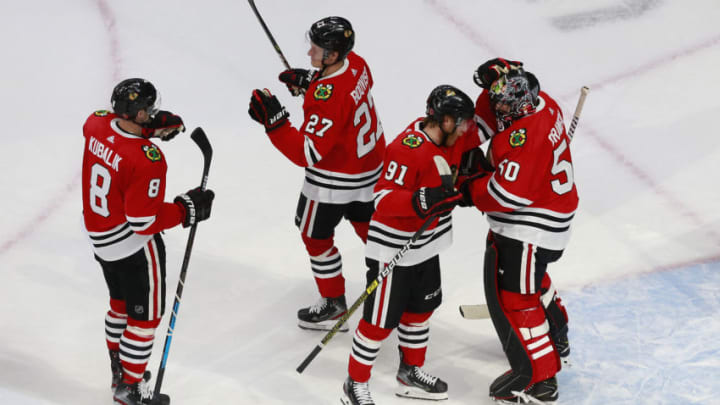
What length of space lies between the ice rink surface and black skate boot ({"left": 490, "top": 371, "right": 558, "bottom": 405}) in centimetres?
8

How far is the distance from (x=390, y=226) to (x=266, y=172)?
191cm

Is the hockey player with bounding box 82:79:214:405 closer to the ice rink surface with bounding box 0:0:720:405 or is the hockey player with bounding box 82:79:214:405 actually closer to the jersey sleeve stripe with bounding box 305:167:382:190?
the ice rink surface with bounding box 0:0:720:405

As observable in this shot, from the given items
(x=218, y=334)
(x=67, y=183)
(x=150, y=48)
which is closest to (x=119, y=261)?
(x=218, y=334)

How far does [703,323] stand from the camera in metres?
3.98

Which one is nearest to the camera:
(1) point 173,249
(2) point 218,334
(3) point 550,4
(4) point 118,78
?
(2) point 218,334

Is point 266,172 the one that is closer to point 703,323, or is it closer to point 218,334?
point 218,334

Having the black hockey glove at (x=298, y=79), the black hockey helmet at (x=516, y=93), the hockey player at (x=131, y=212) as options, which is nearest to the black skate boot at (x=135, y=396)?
the hockey player at (x=131, y=212)

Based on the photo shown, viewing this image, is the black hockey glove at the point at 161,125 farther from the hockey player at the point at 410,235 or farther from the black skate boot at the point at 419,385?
the black skate boot at the point at 419,385

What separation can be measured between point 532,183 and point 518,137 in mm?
162

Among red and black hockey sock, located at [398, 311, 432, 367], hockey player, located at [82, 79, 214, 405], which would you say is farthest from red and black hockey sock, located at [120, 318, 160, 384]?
red and black hockey sock, located at [398, 311, 432, 367]

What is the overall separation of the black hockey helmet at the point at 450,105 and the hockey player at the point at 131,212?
861mm

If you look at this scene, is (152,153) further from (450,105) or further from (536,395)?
(536,395)

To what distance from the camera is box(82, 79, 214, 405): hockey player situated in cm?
304

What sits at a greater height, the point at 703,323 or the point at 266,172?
the point at 266,172
